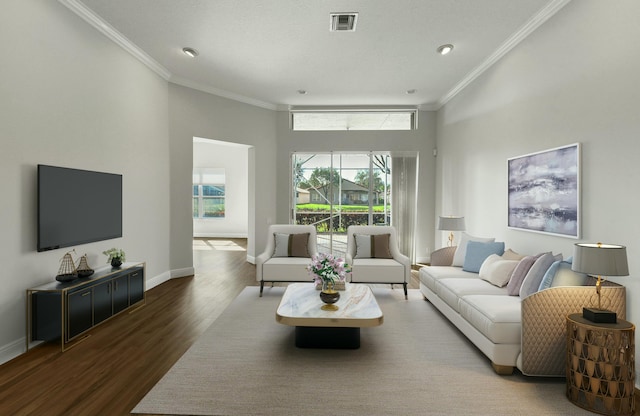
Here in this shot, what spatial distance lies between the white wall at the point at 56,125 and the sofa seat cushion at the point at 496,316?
13.4 ft

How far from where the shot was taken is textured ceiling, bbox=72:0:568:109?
3.56m

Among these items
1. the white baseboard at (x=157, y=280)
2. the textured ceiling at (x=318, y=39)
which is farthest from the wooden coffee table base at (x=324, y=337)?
the textured ceiling at (x=318, y=39)

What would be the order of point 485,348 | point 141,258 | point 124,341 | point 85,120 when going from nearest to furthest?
point 485,348
point 124,341
point 85,120
point 141,258

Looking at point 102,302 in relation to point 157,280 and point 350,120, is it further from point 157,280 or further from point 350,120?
point 350,120

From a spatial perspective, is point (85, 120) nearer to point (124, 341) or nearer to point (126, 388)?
point (124, 341)

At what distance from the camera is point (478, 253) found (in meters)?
4.28

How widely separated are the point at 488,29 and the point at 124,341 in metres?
5.28

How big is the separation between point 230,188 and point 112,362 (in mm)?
9163

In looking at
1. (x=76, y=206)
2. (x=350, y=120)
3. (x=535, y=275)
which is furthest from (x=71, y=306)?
(x=350, y=120)

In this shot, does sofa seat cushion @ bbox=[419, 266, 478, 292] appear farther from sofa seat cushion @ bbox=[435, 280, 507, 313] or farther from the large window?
the large window

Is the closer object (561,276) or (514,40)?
(561,276)

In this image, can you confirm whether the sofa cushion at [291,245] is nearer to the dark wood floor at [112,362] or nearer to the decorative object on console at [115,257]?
the dark wood floor at [112,362]

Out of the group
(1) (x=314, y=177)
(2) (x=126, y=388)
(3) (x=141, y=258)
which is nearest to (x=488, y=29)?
(1) (x=314, y=177)

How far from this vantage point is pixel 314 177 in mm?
7375
